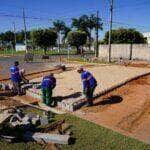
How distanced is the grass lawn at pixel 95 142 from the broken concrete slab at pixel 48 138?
0.14 metres

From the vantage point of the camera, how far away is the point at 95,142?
313 inches

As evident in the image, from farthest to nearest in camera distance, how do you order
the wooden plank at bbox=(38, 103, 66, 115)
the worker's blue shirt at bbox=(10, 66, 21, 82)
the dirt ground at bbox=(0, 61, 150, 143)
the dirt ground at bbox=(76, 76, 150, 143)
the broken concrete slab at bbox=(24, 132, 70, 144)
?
1. the worker's blue shirt at bbox=(10, 66, 21, 82)
2. the wooden plank at bbox=(38, 103, 66, 115)
3. the dirt ground at bbox=(0, 61, 150, 143)
4. the dirt ground at bbox=(76, 76, 150, 143)
5. the broken concrete slab at bbox=(24, 132, 70, 144)

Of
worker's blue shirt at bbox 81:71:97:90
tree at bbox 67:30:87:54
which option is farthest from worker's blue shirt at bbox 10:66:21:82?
tree at bbox 67:30:87:54

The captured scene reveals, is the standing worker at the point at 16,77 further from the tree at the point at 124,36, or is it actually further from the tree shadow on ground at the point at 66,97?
the tree at the point at 124,36

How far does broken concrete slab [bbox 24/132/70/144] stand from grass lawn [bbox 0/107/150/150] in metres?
0.14

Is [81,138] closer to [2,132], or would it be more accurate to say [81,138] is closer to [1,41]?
[2,132]

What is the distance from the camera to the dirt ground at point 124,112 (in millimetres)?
9288

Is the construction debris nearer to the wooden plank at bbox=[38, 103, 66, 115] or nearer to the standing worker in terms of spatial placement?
the wooden plank at bbox=[38, 103, 66, 115]

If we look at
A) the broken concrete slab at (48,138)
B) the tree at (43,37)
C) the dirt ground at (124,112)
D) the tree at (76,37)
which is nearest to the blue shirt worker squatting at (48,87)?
the dirt ground at (124,112)

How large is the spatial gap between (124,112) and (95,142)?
11.2 ft

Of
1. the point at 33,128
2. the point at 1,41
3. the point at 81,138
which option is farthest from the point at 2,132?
the point at 1,41

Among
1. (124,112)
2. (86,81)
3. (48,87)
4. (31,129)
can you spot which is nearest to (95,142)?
(31,129)

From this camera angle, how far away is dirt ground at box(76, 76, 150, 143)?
9288 millimetres

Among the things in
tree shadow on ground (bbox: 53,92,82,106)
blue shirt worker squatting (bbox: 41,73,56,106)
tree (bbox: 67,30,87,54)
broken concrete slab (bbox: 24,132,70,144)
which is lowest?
broken concrete slab (bbox: 24,132,70,144)
